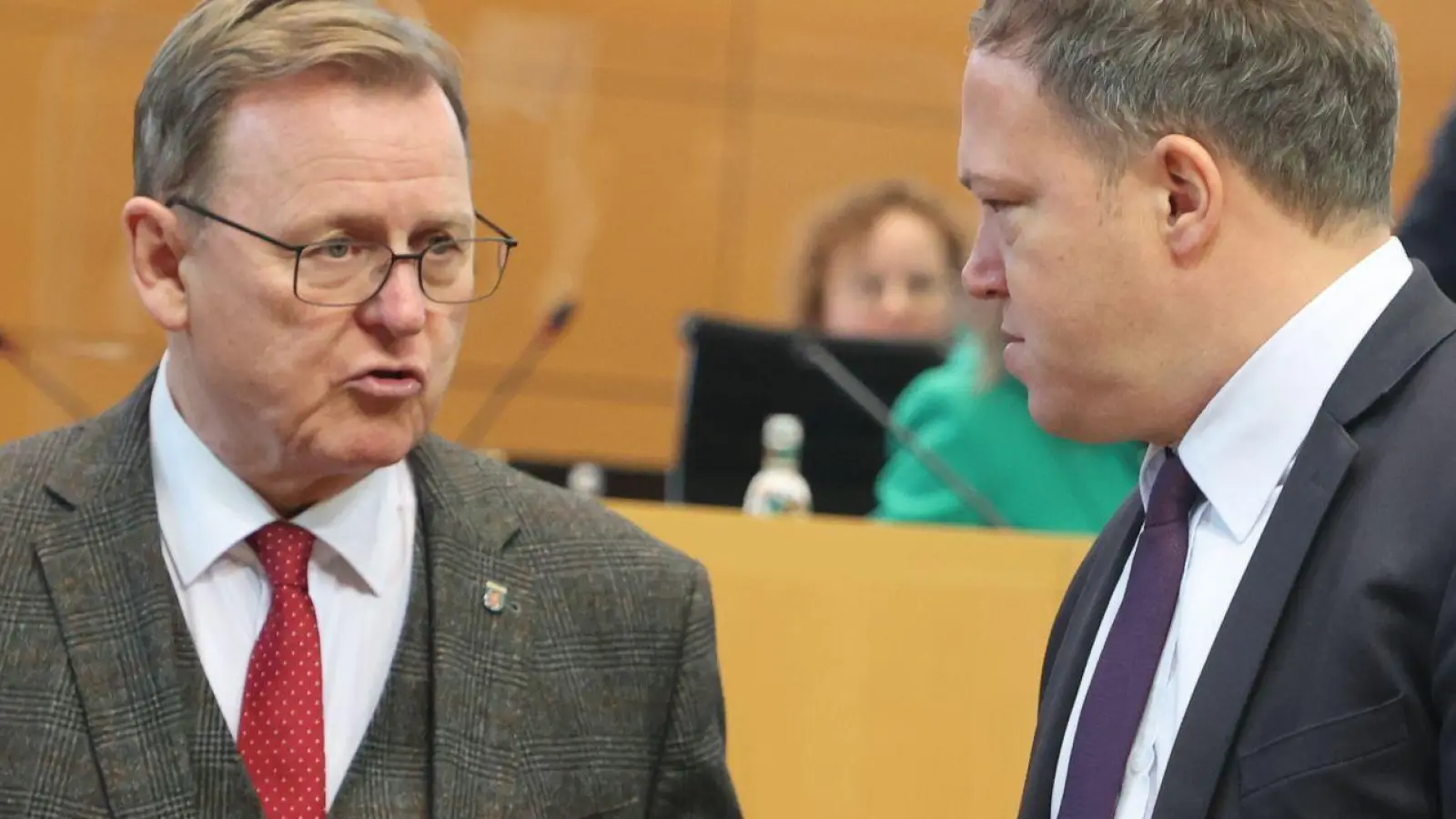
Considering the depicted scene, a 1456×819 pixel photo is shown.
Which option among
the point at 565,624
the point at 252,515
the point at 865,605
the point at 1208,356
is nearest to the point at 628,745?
the point at 565,624

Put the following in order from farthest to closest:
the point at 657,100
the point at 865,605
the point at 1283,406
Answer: the point at 657,100, the point at 865,605, the point at 1283,406

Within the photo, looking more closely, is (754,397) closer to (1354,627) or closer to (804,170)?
(804,170)

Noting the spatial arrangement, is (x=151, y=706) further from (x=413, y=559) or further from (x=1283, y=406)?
(x=1283, y=406)

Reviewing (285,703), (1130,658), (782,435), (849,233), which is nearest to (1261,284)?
(1130,658)

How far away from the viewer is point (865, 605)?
238 centimetres

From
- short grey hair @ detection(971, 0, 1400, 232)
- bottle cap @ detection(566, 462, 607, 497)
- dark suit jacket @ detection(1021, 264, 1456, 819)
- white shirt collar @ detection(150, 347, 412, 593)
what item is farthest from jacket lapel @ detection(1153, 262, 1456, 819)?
bottle cap @ detection(566, 462, 607, 497)

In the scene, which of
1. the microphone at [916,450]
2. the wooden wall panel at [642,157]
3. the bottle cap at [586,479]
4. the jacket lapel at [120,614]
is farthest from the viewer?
the wooden wall panel at [642,157]

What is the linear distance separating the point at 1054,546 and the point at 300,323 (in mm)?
1160

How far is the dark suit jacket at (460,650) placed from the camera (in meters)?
1.68

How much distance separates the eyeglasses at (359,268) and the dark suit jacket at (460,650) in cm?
25

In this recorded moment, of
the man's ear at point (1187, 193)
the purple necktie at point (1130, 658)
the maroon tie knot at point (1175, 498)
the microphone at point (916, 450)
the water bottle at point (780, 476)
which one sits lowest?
the water bottle at point (780, 476)

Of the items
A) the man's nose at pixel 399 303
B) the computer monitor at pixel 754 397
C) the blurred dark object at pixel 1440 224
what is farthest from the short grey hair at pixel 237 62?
the computer monitor at pixel 754 397

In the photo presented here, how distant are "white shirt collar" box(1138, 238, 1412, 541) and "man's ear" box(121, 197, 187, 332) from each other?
1.03 metres

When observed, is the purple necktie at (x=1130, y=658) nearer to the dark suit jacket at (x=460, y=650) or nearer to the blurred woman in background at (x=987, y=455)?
the dark suit jacket at (x=460, y=650)
